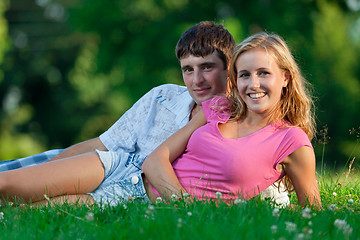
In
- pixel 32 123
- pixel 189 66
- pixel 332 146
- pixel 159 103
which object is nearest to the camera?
pixel 189 66

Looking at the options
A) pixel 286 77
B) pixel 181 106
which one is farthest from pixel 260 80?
pixel 181 106

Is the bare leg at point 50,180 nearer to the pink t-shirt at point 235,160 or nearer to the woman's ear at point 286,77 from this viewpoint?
the pink t-shirt at point 235,160

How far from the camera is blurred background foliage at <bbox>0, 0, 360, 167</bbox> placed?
16781 millimetres

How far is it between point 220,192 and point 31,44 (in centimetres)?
2627

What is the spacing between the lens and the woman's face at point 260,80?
339 cm

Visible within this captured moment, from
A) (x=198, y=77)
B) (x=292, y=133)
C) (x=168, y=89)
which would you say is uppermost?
(x=198, y=77)

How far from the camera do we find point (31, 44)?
91.4 ft

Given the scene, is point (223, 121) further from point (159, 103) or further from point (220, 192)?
point (159, 103)

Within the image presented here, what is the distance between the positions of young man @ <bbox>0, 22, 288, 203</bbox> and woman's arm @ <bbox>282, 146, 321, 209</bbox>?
519mm

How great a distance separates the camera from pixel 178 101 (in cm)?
424

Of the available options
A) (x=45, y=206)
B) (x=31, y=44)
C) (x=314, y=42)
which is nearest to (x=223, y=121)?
(x=45, y=206)

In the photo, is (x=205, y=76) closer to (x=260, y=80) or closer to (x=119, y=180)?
(x=260, y=80)

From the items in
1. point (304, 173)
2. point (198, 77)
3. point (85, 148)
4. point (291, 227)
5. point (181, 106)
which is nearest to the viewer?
point (291, 227)

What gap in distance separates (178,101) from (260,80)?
3.32ft
